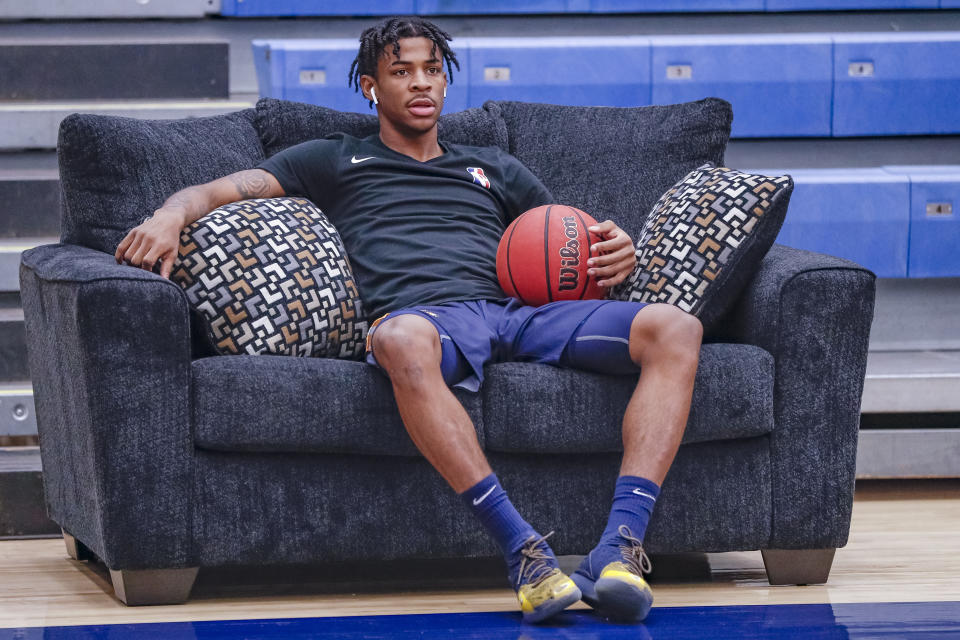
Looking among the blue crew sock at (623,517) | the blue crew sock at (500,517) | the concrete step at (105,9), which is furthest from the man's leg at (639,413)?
the concrete step at (105,9)

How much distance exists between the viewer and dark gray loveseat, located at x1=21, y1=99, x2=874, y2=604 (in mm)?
1945

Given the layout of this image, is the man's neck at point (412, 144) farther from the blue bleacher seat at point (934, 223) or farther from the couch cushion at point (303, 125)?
the blue bleacher seat at point (934, 223)

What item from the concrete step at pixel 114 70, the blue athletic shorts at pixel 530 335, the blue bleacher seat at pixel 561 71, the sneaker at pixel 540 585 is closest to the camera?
the sneaker at pixel 540 585

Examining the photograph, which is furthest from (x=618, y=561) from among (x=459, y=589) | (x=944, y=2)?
(x=944, y=2)

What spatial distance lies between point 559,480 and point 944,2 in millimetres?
2688

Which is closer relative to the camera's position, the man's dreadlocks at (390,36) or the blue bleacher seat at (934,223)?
the man's dreadlocks at (390,36)

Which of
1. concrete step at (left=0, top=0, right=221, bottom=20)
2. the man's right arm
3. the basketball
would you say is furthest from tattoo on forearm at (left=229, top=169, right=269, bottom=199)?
concrete step at (left=0, top=0, right=221, bottom=20)

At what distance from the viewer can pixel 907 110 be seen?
377 centimetres

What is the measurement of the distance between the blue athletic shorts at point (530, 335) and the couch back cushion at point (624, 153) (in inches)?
19.6

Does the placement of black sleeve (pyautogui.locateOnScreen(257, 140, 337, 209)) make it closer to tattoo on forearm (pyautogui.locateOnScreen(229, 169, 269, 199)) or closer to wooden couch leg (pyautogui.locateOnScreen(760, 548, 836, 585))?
tattoo on forearm (pyautogui.locateOnScreen(229, 169, 269, 199))

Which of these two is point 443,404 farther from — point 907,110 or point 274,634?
point 907,110

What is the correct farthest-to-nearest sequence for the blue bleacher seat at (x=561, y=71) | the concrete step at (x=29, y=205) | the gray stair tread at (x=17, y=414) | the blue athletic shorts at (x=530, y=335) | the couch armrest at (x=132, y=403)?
the blue bleacher seat at (x=561, y=71) → the concrete step at (x=29, y=205) → the gray stair tread at (x=17, y=414) → the blue athletic shorts at (x=530, y=335) → the couch armrest at (x=132, y=403)

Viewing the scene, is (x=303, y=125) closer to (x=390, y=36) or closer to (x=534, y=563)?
(x=390, y=36)

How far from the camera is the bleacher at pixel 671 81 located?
353 cm
